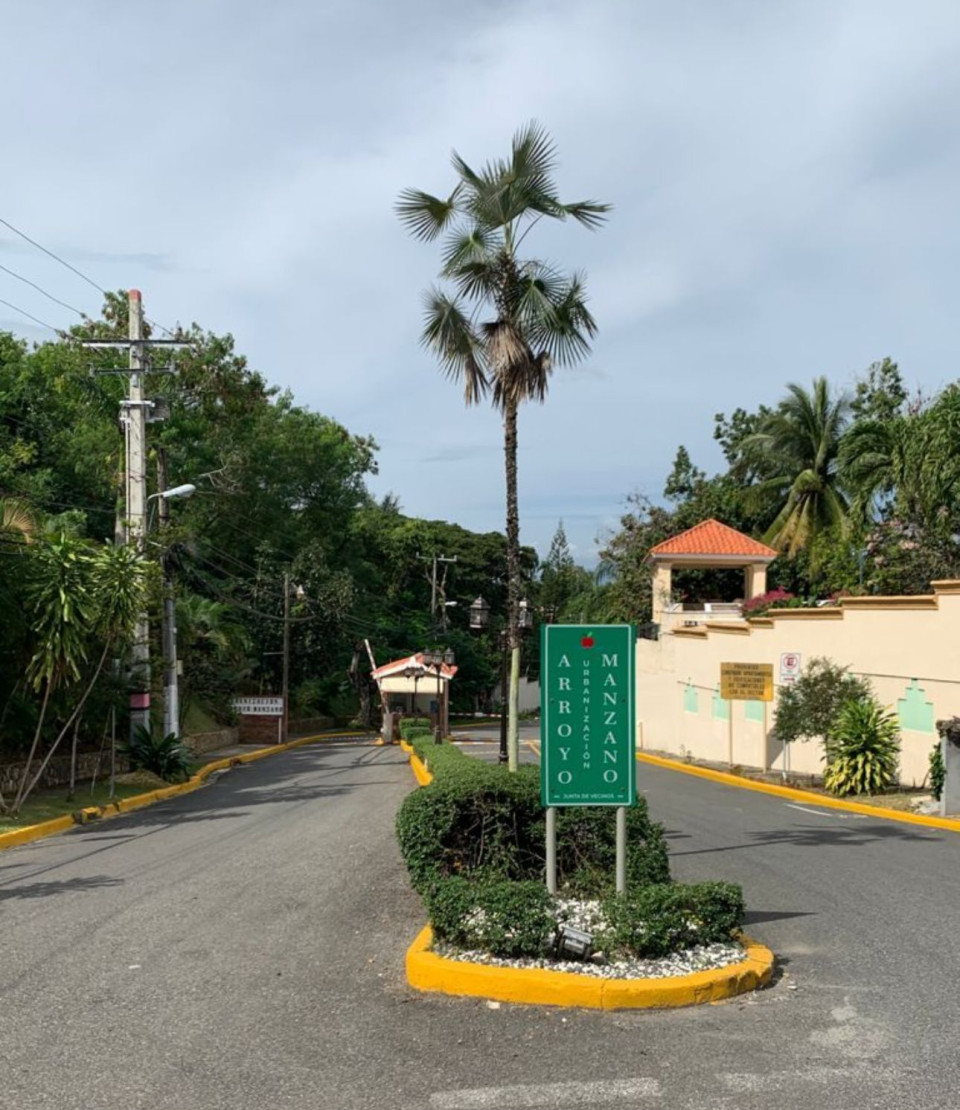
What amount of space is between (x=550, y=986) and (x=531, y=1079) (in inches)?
45.8

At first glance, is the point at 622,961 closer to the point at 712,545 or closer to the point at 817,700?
the point at 817,700

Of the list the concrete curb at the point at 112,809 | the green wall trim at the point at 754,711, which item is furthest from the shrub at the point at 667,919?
the green wall trim at the point at 754,711

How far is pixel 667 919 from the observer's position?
23.0 ft

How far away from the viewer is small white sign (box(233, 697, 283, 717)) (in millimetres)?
47562

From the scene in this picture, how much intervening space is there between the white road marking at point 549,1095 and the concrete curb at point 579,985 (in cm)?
112

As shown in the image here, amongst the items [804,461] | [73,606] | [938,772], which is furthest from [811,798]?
[804,461]

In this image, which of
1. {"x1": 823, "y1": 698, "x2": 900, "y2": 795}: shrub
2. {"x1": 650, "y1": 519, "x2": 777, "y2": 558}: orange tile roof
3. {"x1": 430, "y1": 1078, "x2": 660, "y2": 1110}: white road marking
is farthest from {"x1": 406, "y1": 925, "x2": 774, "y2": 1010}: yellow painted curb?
{"x1": 650, "y1": 519, "x2": 777, "y2": 558}: orange tile roof

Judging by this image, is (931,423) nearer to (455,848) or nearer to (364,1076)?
(455,848)

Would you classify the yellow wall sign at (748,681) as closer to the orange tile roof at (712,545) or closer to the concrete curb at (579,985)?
the orange tile roof at (712,545)

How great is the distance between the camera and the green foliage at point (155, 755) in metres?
26.2

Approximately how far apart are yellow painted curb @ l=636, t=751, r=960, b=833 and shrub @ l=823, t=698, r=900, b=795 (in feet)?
1.71

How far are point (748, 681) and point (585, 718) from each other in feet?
66.5

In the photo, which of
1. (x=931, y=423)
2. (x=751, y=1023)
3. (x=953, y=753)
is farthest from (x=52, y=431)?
(x=751, y=1023)

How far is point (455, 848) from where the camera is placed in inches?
341
